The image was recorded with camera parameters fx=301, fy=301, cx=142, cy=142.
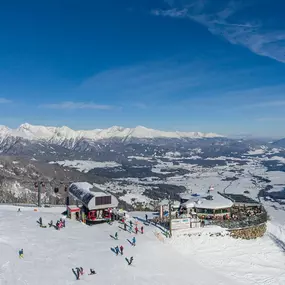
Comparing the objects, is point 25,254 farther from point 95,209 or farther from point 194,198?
point 194,198

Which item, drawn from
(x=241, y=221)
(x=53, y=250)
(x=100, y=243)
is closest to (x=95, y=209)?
(x=100, y=243)

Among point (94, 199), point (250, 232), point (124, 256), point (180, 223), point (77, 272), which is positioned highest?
point (94, 199)

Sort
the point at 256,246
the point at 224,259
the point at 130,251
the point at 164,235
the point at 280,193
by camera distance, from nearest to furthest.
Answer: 1. the point at 130,251
2. the point at 224,259
3. the point at 164,235
4. the point at 256,246
5. the point at 280,193

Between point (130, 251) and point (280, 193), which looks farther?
point (280, 193)

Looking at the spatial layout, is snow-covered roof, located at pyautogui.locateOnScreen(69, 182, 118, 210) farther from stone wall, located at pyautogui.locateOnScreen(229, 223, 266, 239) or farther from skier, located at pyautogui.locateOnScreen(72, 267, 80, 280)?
stone wall, located at pyautogui.locateOnScreen(229, 223, 266, 239)

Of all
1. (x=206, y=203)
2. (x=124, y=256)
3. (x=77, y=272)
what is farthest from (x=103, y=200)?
(x=77, y=272)

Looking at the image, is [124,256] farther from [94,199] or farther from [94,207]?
[94,199]

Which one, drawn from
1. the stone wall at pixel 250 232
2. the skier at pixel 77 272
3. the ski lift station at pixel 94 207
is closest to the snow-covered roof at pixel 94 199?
the ski lift station at pixel 94 207
